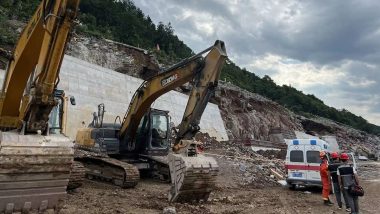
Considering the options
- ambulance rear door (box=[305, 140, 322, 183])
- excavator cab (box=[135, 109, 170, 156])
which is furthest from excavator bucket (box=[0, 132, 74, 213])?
ambulance rear door (box=[305, 140, 322, 183])

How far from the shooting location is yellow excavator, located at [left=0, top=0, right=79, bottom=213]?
5.29 meters

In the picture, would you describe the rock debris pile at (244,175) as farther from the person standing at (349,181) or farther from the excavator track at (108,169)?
the person standing at (349,181)

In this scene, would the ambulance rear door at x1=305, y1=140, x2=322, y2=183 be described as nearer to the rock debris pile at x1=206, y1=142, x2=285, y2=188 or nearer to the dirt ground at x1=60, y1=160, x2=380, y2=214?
the dirt ground at x1=60, y1=160, x2=380, y2=214

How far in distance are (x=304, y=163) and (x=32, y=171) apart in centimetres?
1176

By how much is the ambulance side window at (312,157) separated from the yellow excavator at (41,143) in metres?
11.2

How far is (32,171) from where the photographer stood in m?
5.38

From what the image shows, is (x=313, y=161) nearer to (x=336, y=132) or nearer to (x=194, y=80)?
(x=194, y=80)

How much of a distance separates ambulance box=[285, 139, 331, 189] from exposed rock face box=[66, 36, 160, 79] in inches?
742

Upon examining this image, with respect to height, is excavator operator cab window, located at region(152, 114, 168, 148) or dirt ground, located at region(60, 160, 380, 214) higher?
excavator operator cab window, located at region(152, 114, 168, 148)

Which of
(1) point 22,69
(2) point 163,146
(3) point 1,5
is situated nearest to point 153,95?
(2) point 163,146

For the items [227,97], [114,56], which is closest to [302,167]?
[114,56]

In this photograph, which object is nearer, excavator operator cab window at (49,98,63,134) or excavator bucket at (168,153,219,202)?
excavator bucket at (168,153,219,202)

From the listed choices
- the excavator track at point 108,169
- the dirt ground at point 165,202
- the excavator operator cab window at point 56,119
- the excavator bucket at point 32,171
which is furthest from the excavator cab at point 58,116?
the excavator bucket at point 32,171

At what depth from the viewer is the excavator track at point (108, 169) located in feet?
35.7
